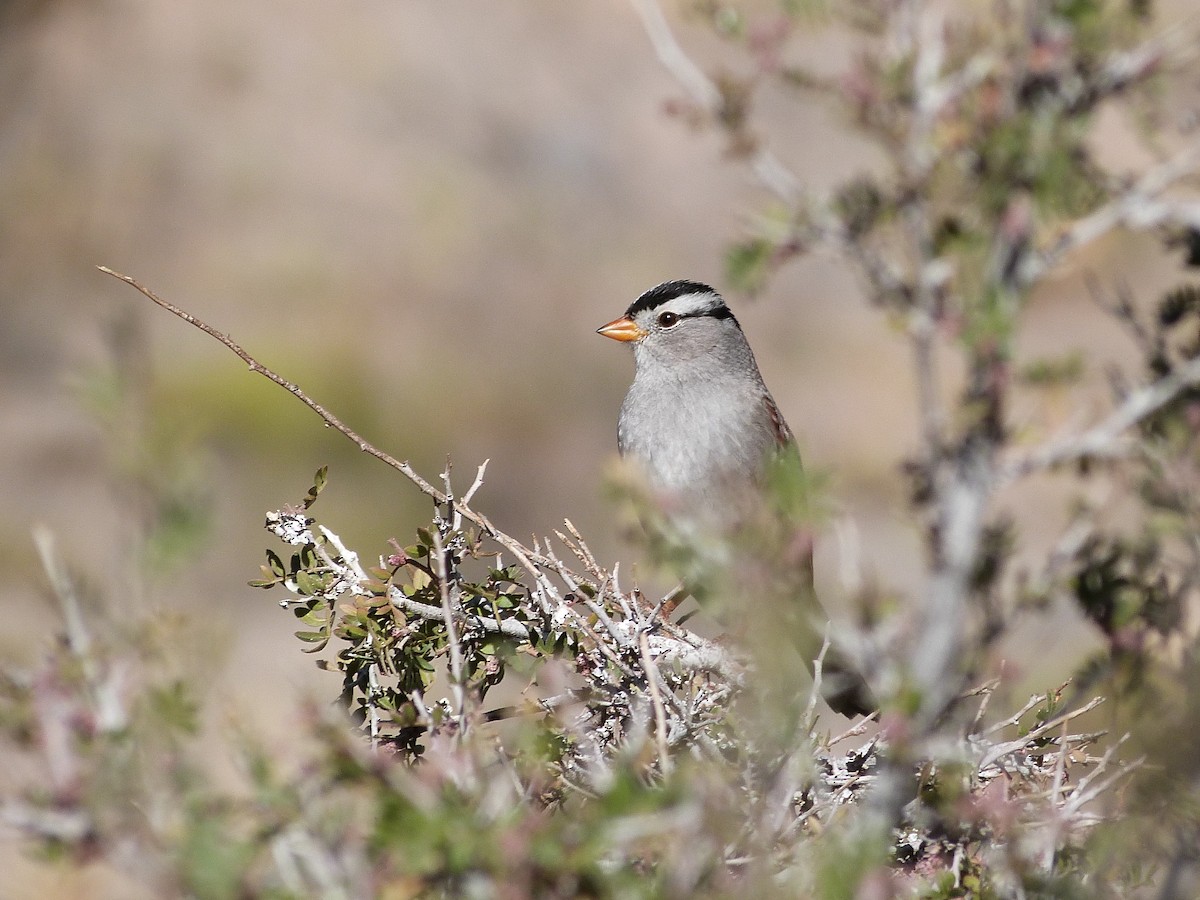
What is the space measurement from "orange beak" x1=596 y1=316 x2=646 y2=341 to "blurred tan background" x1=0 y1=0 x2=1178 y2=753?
2845 mm

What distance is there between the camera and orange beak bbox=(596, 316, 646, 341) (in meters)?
5.27

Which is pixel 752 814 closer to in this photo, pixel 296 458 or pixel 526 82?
pixel 296 458

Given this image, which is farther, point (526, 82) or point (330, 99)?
point (526, 82)

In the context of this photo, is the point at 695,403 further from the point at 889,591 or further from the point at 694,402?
the point at 889,591

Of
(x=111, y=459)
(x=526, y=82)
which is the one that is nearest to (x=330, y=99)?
(x=526, y=82)

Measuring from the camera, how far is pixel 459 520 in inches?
107

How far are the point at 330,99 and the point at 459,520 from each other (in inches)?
372

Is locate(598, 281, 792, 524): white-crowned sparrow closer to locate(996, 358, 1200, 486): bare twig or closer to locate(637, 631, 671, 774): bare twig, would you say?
locate(637, 631, 671, 774): bare twig

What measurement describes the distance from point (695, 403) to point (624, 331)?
595 millimetres

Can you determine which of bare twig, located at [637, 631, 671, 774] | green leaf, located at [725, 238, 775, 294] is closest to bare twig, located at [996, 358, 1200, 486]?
green leaf, located at [725, 238, 775, 294]

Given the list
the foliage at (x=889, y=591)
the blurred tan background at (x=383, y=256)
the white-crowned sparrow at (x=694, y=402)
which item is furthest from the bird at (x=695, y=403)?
the blurred tan background at (x=383, y=256)

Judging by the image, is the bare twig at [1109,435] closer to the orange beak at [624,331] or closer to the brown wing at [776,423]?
the brown wing at [776,423]

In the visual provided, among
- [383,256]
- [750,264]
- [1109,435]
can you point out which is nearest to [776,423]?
[750,264]

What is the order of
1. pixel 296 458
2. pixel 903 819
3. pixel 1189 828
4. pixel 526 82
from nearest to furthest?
pixel 1189 828
pixel 903 819
pixel 296 458
pixel 526 82
